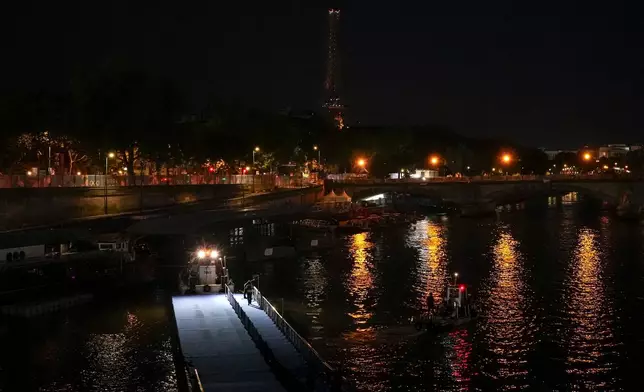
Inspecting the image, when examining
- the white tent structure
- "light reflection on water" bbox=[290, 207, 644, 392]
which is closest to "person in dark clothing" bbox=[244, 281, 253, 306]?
"light reflection on water" bbox=[290, 207, 644, 392]

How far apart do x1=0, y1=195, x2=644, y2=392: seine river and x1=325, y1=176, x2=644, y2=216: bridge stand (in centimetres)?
5120

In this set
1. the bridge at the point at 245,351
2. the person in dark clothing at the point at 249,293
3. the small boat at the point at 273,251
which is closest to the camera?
the bridge at the point at 245,351

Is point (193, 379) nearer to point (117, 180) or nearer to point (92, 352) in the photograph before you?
point (92, 352)

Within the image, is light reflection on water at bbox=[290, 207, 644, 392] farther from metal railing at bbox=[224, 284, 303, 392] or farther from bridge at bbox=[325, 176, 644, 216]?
bridge at bbox=[325, 176, 644, 216]

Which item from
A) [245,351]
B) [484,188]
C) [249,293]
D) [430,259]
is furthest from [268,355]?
[484,188]

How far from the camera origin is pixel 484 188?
12838 cm

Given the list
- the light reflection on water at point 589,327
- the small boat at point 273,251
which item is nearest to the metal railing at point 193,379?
the light reflection on water at point 589,327

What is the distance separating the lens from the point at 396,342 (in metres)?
37.9

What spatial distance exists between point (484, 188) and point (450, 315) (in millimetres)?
89754

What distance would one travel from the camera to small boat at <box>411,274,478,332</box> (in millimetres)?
39781

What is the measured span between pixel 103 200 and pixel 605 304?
4679cm

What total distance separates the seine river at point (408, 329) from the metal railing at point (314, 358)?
10.4 feet

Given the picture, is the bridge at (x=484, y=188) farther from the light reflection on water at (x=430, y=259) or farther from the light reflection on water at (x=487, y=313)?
the light reflection on water at (x=487, y=313)

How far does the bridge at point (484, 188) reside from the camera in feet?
397
